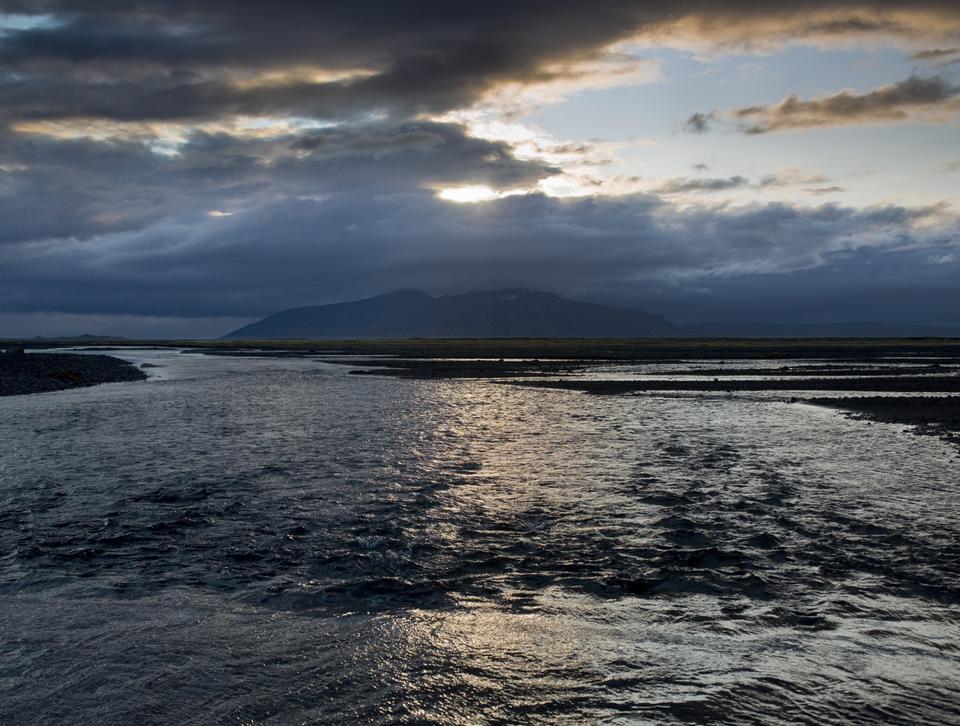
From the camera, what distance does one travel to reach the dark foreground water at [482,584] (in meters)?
8.49

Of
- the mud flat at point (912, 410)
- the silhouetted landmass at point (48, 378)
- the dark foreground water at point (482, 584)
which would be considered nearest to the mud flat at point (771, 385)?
the mud flat at point (912, 410)

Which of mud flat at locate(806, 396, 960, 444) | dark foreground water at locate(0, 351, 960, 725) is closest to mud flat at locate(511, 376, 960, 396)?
mud flat at locate(806, 396, 960, 444)

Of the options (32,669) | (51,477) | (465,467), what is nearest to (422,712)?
(32,669)

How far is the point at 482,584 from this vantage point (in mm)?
12734

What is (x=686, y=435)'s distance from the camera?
105ft

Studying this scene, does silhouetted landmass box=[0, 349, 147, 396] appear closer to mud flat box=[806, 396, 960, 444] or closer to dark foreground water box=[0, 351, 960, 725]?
dark foreground water box=[0, 351, 960, 725]

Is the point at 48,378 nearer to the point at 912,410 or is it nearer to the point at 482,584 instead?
the point at 482,584

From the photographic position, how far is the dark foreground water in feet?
27.9

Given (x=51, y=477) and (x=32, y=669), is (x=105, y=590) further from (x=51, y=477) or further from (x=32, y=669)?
(x=51, y=477)

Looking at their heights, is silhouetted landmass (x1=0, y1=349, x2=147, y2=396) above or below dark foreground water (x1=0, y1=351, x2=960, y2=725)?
above

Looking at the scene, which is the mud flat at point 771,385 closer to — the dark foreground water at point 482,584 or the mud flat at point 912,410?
the mud flat at point 912,410

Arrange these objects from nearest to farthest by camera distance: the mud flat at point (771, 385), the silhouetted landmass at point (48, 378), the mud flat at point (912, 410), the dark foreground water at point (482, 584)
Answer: the dark foreground water at point (482, 584) → the mud flat at point (912, 410) → the mud flat at point (771, 385) → the silhouetted landmass at point (48, 378)

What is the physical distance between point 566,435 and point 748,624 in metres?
21.3

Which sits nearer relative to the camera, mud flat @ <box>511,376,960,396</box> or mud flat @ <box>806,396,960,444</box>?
mud flat @ <box>806,396,960,444</box>
